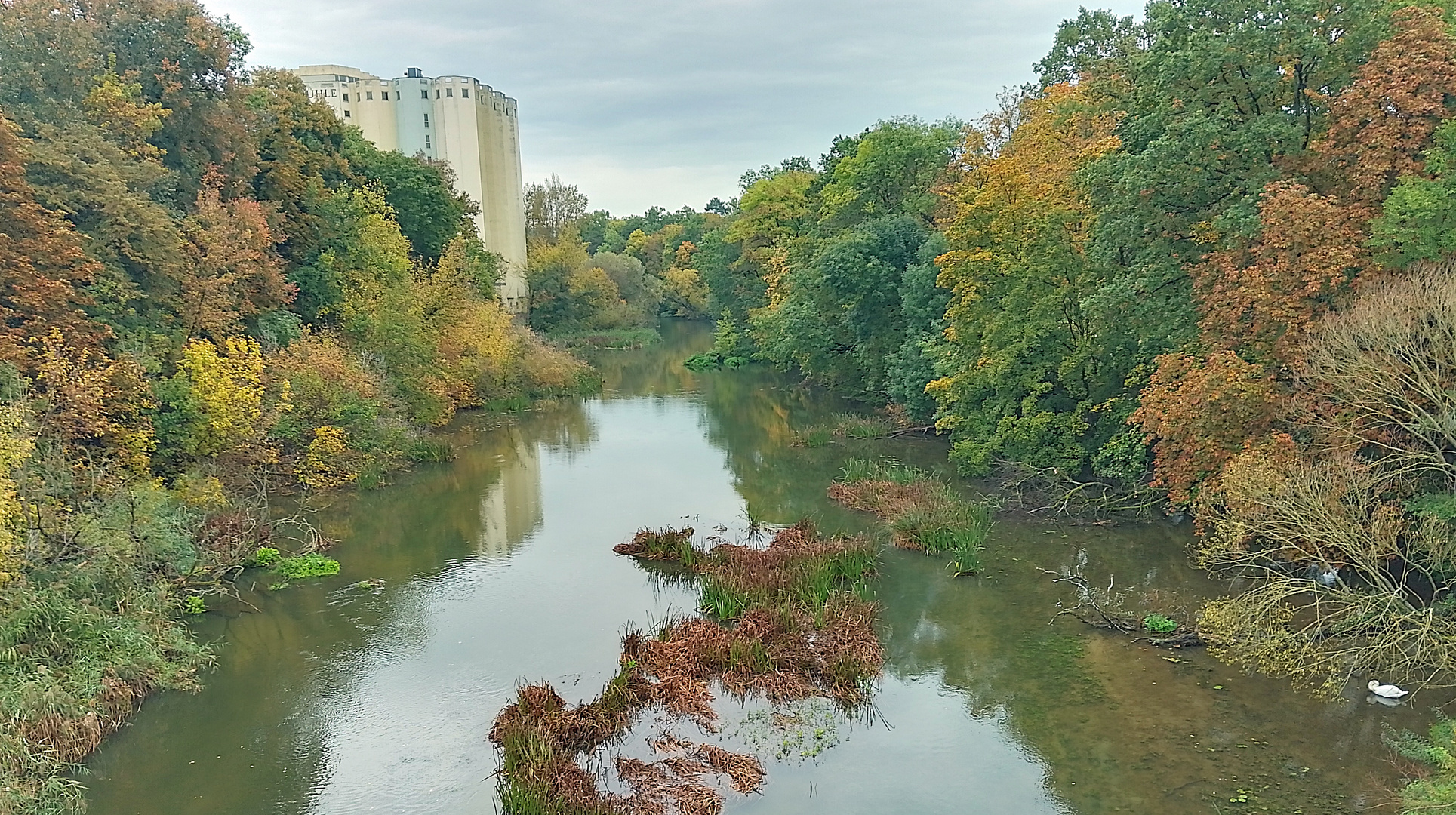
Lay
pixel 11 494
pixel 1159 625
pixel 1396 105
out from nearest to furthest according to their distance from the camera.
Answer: pixel 11 494 < pixel 1396 105 < pixel 1159 625

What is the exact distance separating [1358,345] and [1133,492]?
23.3ft

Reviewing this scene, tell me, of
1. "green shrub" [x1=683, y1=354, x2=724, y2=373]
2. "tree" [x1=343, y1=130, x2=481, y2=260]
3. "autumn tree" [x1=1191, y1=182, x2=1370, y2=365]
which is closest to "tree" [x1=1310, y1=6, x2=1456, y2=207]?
"autumn tree" [x1=1191, y1=182, x2=1370, y2=365]

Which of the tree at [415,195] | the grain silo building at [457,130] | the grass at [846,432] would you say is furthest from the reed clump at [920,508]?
the grain silo building at [457,130]

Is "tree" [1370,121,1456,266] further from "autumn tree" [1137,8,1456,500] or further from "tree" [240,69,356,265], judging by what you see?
"tree" [240,69,356,265]

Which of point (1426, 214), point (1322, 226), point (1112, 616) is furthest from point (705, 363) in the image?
point (1426, 214)

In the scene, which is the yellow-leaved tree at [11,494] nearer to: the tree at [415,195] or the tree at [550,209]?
the tree at [415,195]

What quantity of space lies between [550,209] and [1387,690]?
70671mm

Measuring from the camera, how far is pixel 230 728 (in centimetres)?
1184

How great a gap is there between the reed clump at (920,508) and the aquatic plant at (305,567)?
10.9m

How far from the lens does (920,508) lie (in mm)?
19219

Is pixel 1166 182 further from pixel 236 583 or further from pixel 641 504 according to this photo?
pixel 236 583

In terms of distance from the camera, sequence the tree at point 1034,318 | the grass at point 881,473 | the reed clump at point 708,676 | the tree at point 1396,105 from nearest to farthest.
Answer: the reed clump at point 708,676 < the tree at point 1396,105 < the tree at point 1034,318 < the grass at point 881,473

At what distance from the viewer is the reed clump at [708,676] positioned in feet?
32.8

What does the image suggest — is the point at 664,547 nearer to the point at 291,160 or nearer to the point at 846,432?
the point at 846,432
